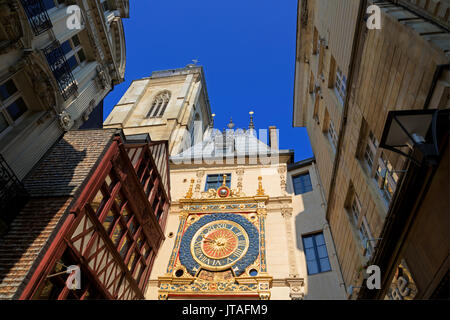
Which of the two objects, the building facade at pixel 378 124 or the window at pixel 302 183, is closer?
the building facade at pixel 378 124

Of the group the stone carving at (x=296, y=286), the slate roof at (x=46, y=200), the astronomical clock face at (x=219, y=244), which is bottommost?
the stone carving at (x=296, y=286)

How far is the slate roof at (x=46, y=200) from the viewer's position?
716 centimetres

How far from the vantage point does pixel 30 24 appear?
977 centimetres

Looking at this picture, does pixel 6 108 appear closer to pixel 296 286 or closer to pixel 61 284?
pixel 61 284

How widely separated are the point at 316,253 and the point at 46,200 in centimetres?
1312

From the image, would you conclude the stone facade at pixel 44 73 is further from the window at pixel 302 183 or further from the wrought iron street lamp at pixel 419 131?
the window at pixel 302 183

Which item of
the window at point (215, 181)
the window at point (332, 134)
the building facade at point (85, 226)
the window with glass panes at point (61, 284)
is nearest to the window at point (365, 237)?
the window at point (332, 134)

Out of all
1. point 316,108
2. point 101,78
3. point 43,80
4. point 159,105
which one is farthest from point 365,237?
point 159,105

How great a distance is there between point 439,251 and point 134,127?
1424 inches

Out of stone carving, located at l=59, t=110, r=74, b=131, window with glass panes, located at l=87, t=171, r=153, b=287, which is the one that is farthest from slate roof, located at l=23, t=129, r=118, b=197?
window with glass panes, located at l=87, t=171, r=153, b=287

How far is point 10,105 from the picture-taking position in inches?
375

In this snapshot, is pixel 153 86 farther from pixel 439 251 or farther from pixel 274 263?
pixel 439 251

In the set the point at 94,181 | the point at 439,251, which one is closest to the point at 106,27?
the point at 94,181

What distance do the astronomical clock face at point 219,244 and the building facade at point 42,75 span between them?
30.0 ft
